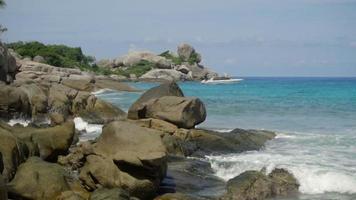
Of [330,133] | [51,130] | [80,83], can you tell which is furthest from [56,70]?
[51,130]

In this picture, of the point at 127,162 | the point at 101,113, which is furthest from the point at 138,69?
the point at 127,162

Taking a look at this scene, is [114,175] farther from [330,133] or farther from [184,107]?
[330,133]

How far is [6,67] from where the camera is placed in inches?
1806

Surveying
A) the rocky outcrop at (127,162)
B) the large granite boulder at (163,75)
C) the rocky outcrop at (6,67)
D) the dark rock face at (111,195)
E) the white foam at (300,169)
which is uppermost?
the rocky outcrop at (6,67)

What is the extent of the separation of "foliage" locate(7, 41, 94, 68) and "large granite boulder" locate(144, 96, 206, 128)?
219 ft

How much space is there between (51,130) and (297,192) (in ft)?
→ 24.9

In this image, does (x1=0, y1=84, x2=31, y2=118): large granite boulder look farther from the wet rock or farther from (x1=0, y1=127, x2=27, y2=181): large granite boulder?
the wet rock

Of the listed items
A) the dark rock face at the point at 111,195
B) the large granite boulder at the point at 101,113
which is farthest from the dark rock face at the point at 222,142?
the large granite boulder at the point at 101,113

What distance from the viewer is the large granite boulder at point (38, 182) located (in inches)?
496

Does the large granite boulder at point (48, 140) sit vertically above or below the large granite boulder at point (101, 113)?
above

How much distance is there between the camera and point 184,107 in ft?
78.0

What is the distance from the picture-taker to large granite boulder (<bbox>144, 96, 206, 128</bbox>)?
2344cm

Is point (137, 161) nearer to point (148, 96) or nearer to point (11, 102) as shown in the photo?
point (148, 96)

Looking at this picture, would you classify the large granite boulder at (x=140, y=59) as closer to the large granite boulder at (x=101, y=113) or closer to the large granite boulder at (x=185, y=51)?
the large granite boulder at (x=185, y=51)
